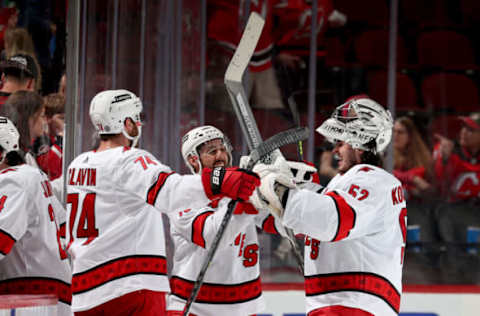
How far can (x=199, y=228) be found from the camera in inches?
92.1

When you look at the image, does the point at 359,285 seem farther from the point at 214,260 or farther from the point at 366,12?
the point at 366,12

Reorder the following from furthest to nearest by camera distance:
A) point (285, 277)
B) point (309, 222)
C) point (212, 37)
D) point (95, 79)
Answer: point (212, 37), point (285, 277), point (95, 79), point (309, 222)

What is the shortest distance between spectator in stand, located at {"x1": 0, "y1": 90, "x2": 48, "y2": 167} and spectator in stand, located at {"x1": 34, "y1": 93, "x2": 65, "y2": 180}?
26mm

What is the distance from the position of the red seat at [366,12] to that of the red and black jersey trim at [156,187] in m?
4.23

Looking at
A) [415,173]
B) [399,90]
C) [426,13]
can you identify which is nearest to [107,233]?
[415,173]

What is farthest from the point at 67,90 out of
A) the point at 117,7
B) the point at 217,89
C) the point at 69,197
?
the point at 217,89

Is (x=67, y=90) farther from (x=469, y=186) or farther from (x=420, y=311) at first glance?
(x=469, y=186)

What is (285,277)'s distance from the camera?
11.8 ft

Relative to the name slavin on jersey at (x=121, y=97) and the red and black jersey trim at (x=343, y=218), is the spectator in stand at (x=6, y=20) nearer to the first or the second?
the name slavin on jersey at (x=121, y=97)

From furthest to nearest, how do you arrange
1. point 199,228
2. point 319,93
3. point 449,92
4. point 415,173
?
1. point 449,92
2. point 319,93
3. point 415,173
4. point 199,228

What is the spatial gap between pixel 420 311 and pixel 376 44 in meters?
3.02

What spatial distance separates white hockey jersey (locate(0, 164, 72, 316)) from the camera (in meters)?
2.18

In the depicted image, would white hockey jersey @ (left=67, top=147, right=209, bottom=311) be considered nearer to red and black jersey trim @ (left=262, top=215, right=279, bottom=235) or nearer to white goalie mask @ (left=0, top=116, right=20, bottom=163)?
white goalie mask @ (left=0, top=116, right=20, bottom=163)

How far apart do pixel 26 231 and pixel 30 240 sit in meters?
0.03
